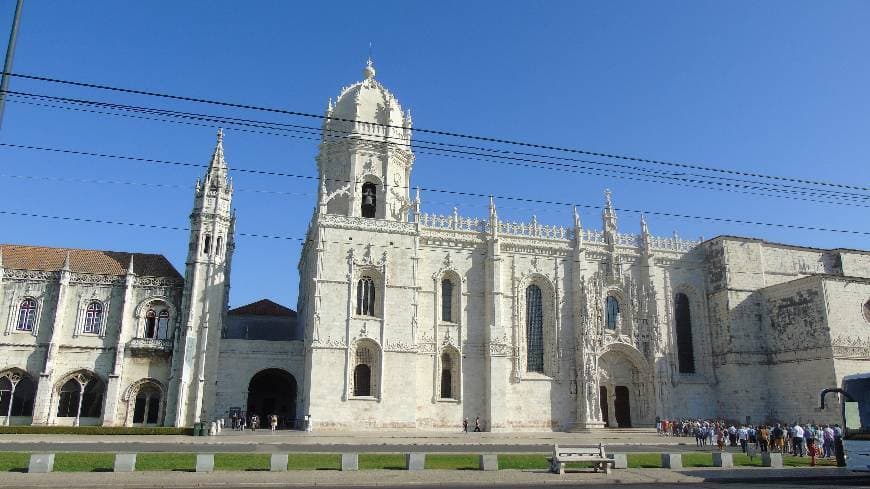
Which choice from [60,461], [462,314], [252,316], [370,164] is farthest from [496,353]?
[60,461]

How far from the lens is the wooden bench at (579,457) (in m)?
19.0

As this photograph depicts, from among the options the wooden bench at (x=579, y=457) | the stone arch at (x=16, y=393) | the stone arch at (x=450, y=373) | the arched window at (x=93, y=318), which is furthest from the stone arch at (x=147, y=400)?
the wooden bench at (x=579, y=457)

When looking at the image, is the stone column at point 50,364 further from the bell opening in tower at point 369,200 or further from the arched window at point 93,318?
the bell opening in tower at point 369,200

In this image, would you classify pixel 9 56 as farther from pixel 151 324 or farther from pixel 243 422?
pixel 151 324

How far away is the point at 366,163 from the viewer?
42.4 metres

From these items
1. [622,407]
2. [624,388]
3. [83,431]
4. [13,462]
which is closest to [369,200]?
[83,431]

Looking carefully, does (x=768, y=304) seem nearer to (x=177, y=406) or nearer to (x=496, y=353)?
(x=496, y=353)

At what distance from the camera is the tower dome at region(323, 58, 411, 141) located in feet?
142

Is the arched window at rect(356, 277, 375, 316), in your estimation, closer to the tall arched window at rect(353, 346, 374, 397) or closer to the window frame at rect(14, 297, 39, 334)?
the tall arched window at rect(353, 346, 374, 397)

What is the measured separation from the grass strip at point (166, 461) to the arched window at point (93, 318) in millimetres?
21427

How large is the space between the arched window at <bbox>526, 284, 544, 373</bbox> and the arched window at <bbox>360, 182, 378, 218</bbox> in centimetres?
1222

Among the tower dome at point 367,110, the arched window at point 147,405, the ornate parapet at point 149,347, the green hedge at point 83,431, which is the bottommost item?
the green hedge at point 83,431

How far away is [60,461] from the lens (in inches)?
733

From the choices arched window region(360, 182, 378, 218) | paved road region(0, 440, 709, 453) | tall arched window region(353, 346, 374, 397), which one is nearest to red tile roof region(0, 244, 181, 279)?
arched window region(360, 182, 378, 218)
